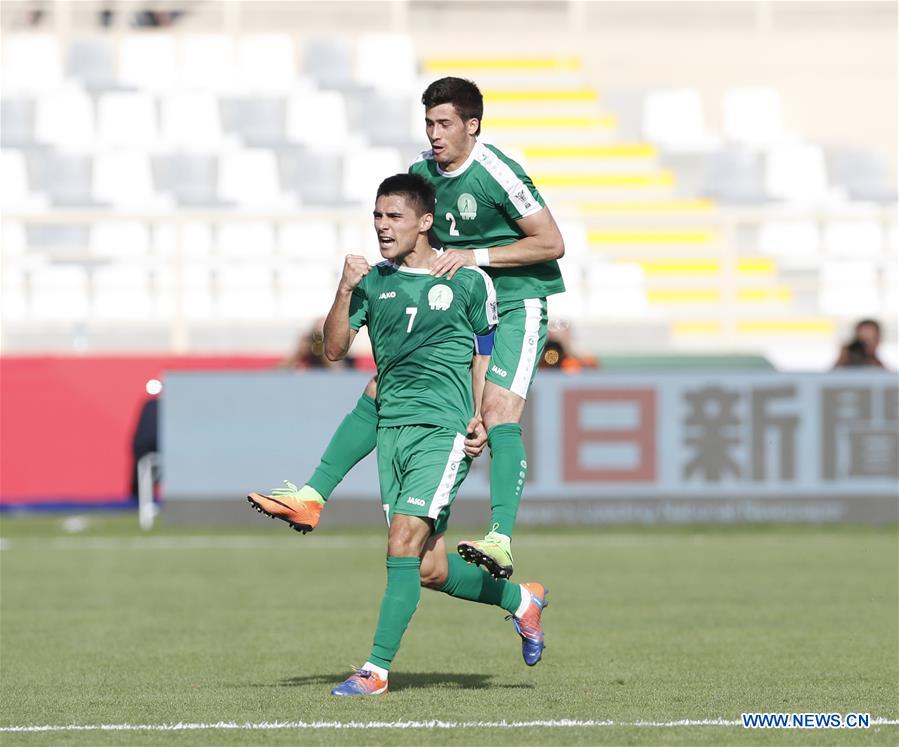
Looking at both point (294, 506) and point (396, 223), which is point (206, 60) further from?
point (294, 506)

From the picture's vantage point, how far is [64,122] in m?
26.2

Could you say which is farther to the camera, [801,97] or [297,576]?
[801,97]

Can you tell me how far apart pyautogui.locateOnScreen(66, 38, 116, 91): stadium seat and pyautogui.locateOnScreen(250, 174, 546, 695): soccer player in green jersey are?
20399mm

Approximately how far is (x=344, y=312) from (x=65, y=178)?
61.2ft

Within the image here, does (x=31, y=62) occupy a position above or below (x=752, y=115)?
above

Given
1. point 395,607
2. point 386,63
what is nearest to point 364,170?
point 386,63

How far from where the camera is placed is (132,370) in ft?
60.4

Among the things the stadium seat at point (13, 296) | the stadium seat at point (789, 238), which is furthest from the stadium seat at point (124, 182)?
the stadium seat at point (789, 238)

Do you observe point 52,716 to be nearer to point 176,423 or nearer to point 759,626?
point 759,626

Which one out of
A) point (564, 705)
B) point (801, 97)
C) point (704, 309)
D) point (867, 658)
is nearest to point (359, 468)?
point (704, 309)

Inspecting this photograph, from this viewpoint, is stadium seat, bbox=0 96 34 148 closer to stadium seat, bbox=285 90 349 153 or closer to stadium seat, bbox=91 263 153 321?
stadium seat, bbox=285 90 349 153

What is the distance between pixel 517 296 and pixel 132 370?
427 inches

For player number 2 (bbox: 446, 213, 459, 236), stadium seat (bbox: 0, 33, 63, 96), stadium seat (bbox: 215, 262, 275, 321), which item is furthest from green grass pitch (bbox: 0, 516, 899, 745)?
stadium seat (bbox: 0, 33, 63, 96)

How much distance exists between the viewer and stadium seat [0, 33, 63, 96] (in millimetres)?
27031
